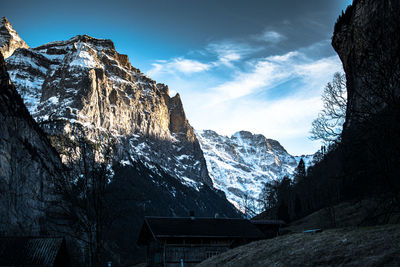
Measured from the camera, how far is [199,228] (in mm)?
32094

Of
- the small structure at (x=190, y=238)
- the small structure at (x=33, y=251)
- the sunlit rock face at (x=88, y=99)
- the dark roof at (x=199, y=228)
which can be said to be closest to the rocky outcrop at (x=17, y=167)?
the small structure at (x=33, y=251)

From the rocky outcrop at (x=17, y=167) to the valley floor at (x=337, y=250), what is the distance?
49.7m

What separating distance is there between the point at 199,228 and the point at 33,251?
42.8ft

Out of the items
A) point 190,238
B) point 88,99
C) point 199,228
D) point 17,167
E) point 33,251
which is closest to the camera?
point 33,251

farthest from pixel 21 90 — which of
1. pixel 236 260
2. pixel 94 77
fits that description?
pixel 236 260

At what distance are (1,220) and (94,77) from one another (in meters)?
114

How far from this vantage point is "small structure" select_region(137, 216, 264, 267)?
30594 millimetres

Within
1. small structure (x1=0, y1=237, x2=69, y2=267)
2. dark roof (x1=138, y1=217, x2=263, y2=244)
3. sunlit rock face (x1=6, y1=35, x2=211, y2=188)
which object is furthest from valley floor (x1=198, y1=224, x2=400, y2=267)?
sunlit rock face (x1=6, y1=35, x2=211, y2=188)

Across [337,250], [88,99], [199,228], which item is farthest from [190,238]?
[88,99]

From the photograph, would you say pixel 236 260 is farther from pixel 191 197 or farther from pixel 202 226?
pixel 191 197

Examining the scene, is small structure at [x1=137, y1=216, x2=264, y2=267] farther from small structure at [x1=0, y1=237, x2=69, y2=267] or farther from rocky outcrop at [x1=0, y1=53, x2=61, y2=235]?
rocky outcrop at [x1=0, y1=53, x2=61, y2=235]

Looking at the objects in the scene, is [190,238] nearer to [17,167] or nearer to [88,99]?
[17,167]

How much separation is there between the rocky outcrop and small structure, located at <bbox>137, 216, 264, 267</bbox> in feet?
107

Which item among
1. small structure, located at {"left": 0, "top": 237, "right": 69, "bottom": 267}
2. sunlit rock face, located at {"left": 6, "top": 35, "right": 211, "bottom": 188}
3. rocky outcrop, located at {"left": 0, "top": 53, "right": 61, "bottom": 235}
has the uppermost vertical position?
sunlit rock face, located at {"left": 6, "top": 35, "right": 211, "bottom": 188}
